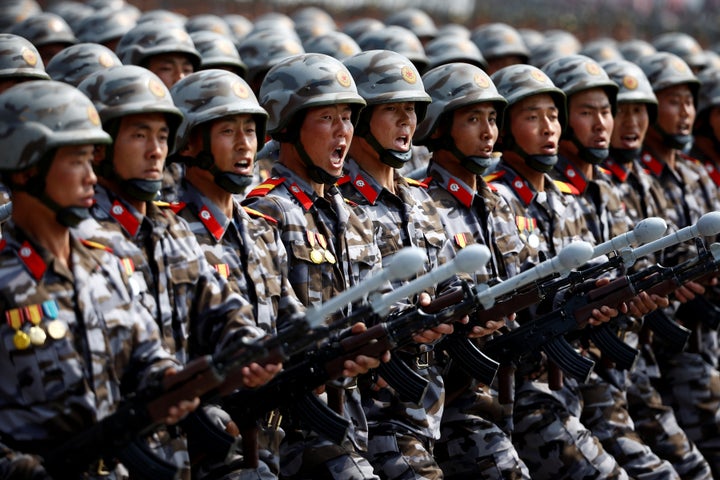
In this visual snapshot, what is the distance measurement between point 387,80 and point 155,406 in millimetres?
3892

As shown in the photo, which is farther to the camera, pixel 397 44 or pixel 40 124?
pixel 397 44

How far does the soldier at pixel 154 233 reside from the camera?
308 inches

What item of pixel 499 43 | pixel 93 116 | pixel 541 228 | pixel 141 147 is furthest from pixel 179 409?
pixel 499 43

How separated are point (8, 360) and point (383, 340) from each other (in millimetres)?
2105

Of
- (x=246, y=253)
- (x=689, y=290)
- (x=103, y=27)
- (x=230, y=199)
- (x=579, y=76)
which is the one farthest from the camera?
(x=103, y=27)

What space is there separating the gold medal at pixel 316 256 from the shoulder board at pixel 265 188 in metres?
0.50

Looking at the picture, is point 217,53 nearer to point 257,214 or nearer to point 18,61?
point 18,61

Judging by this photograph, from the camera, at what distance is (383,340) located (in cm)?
819

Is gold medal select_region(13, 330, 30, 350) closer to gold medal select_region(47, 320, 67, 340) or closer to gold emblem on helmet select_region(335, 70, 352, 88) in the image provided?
gold medal select_region(47, 320, 67, 340)

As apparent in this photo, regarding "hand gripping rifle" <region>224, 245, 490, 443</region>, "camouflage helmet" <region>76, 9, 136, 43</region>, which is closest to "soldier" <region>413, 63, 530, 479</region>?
"hand gripping rifle" <region>224, 245, 490, 443</region>

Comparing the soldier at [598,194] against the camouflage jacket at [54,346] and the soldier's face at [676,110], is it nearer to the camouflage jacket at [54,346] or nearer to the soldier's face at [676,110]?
the soldier's face at [676,110]

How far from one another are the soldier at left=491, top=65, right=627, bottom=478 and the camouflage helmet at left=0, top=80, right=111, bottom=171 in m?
4.20

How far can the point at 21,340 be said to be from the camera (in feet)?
23.0

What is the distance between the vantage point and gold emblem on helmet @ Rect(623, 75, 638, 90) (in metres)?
13.1
